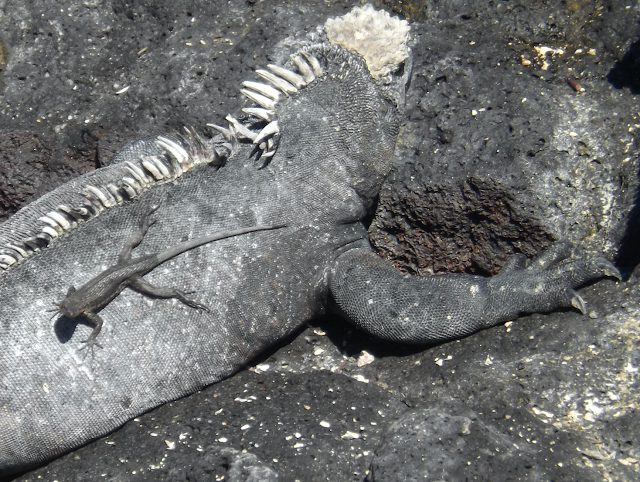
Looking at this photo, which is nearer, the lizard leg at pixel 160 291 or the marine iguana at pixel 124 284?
the marine iguana at pixel 124 284

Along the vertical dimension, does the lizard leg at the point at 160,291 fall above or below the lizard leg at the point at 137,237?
below

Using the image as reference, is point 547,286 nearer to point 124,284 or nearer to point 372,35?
point 372,35

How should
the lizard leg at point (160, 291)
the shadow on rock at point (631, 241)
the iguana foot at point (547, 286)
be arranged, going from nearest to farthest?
1. the lizard leg at point (160, 291)
2. the iguana foot at point (547, 286)
3. the shadow on rock at point (631, 241)

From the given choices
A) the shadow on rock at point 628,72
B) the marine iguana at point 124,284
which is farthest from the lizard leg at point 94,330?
the shadow on rock at point 628,72

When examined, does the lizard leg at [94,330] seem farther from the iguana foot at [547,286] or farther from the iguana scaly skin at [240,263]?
the iguana foot at [547,286]

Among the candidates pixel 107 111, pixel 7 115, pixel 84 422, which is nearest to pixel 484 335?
pixel 84 422

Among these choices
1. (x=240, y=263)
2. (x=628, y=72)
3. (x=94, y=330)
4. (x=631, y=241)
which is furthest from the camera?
(x=628, y=72)

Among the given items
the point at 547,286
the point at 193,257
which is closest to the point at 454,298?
the point at 547,286
